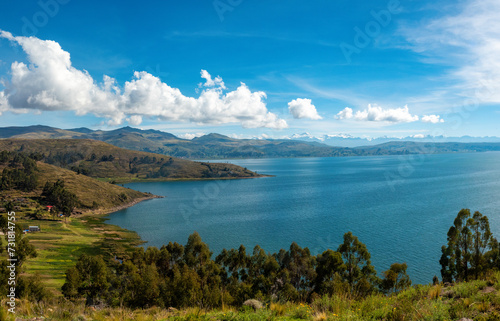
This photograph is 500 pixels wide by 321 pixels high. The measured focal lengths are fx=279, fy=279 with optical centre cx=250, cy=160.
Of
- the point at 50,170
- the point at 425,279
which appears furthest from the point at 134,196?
the point at 425,279

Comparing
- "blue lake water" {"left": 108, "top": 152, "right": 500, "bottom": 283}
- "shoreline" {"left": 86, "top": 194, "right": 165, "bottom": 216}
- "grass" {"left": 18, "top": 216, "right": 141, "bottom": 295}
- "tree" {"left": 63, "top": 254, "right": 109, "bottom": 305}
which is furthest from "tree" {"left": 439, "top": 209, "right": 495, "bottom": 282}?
"shoreline" {"left": 86, "top": 194, "right": 165, "bottom": 216}

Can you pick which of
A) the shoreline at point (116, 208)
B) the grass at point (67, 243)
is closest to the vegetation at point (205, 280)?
the grass at point (67, 243)

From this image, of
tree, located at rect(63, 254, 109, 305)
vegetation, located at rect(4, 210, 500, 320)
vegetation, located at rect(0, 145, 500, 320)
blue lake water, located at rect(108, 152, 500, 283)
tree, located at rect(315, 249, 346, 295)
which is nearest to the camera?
vegetation, located at rect(0, 145, 500, 320)

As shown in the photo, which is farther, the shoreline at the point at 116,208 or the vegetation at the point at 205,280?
the shoreline at the point at 116,208

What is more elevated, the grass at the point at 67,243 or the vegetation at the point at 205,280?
the vegetation at the point at 205,280

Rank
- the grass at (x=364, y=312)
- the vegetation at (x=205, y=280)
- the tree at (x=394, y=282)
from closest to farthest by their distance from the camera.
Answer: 1. the grass at (x=364, y=312)
2. the vegetation at (x=205, y=280)
3. the tree at (x=394, y=282)

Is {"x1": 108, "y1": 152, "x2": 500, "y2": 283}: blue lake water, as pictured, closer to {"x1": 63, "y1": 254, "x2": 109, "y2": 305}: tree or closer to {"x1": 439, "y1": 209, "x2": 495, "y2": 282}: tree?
{"x1": 439, "y1": 209, "x2": 495, "y2": 282}: tree

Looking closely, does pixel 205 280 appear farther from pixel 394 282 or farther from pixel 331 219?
pixel 331 219

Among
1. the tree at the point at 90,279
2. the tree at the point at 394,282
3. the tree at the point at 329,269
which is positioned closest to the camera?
the tree at the point at 90,279

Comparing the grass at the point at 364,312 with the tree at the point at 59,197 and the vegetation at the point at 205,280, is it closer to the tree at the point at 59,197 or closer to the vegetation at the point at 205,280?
the vegetation at the point at 205,280

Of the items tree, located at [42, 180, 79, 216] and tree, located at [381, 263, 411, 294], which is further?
tree, located at [42, 180, 79, 216]

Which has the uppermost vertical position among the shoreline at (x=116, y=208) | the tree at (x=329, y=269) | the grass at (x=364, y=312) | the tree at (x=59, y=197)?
the grass at (x=364, y=312)

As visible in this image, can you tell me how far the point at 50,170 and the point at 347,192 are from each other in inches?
7400

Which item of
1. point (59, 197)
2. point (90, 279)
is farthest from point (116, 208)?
point (90, 279)
